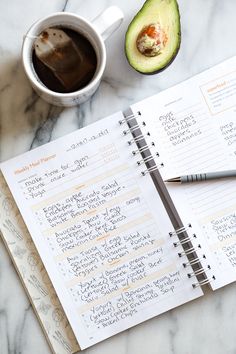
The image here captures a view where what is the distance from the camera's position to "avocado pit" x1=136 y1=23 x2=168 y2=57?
2.70 feet

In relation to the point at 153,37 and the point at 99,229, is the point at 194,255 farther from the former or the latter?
the point at 153,37

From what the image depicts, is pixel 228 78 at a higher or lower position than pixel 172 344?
higher

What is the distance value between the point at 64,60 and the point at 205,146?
24 centimetres

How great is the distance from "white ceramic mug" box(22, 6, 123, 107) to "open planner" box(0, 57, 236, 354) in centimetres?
9

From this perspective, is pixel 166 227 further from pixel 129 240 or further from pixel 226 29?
pixel 226 29

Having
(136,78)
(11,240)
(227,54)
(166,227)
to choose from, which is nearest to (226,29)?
(227,54)

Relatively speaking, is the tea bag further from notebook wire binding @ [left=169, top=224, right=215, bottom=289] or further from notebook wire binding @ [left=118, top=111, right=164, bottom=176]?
notebook wire binding @ [left=169, top=224, right=215, bottom=289]

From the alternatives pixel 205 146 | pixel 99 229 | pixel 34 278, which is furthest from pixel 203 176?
pixel 34 278

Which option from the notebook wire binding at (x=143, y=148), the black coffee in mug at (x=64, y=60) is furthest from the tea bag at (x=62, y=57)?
the notebook wire binding at (x=143, y=148)

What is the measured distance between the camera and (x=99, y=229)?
870mm

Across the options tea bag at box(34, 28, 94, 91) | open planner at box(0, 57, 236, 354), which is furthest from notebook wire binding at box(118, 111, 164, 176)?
tea bag at box(34, 28, 94, 91)

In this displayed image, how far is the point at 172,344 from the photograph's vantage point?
0.88m

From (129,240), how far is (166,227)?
6 centimetres

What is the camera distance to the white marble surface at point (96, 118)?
870 mm
